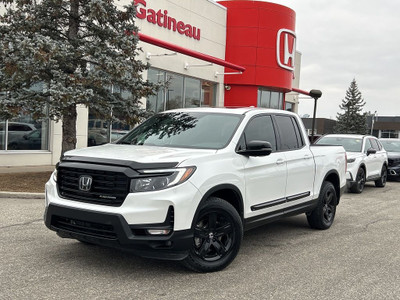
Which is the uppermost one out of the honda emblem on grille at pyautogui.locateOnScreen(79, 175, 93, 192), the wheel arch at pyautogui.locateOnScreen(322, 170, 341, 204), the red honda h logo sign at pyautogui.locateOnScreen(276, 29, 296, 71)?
the red honda h logo sign at pyautogui.locateOnScreen(276, 29, 296, 71)

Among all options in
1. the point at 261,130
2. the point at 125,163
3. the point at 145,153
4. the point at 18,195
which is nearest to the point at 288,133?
the point at 261,130

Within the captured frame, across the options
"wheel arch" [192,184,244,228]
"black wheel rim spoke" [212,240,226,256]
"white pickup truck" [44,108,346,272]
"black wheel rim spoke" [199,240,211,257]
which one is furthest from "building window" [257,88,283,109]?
"black wheel rim spoke" [199,240,211,257]

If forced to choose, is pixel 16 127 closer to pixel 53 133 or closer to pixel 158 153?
pixel 53 133

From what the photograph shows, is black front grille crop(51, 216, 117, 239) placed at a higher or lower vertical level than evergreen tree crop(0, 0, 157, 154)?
lower

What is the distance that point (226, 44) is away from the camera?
2517 cm

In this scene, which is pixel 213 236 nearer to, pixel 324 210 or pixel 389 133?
pixel 324 210

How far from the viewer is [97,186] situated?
4387 mm

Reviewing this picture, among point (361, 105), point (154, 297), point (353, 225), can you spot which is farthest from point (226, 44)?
point (361, 105)

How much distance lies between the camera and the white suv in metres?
11.8

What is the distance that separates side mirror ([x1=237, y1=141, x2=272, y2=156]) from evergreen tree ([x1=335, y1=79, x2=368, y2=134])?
6683 cm

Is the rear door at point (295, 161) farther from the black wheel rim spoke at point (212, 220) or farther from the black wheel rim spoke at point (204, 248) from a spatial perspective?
the black wheel rim spoke at point (204, 248)

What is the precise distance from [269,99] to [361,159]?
15.8 meters

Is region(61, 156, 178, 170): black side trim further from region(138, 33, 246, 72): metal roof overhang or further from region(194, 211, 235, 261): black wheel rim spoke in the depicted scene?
region(138, 33, 246, 72): metal roof overhang

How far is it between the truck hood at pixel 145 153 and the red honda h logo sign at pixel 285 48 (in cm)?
2195
